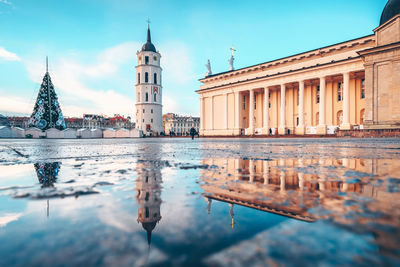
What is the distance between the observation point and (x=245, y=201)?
0.96 metres

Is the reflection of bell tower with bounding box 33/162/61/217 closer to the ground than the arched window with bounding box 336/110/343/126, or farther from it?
closer to the ground

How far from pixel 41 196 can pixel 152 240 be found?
2.67 feet

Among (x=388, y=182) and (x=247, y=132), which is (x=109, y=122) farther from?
(x=388, y=182)

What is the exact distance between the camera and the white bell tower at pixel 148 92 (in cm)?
6288

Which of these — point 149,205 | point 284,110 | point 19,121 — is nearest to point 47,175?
point 149,205

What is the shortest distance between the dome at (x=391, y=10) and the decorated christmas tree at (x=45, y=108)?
40429 mm

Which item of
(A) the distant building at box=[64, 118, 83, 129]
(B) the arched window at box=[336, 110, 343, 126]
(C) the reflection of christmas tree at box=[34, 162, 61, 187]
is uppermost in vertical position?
(A) the distant building at box=[64, 118, 83, 129]

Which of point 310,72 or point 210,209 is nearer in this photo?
point 210,209

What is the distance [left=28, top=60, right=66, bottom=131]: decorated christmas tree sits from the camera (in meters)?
33.2

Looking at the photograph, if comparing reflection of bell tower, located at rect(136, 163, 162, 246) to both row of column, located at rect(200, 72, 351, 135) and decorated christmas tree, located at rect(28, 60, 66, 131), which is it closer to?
row of column, located at rect(200, 72, 351, 135)

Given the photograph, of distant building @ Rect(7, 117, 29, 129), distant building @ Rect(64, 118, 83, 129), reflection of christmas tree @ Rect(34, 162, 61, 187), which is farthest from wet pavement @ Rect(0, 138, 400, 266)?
distant building @ Rect(7, 117, 29, 129)

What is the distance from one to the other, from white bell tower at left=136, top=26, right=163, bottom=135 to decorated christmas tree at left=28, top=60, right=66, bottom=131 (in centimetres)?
2891

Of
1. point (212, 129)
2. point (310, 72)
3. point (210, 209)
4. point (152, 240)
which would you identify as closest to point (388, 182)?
point (210, 209)

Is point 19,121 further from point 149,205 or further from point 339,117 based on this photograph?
point 149,205
